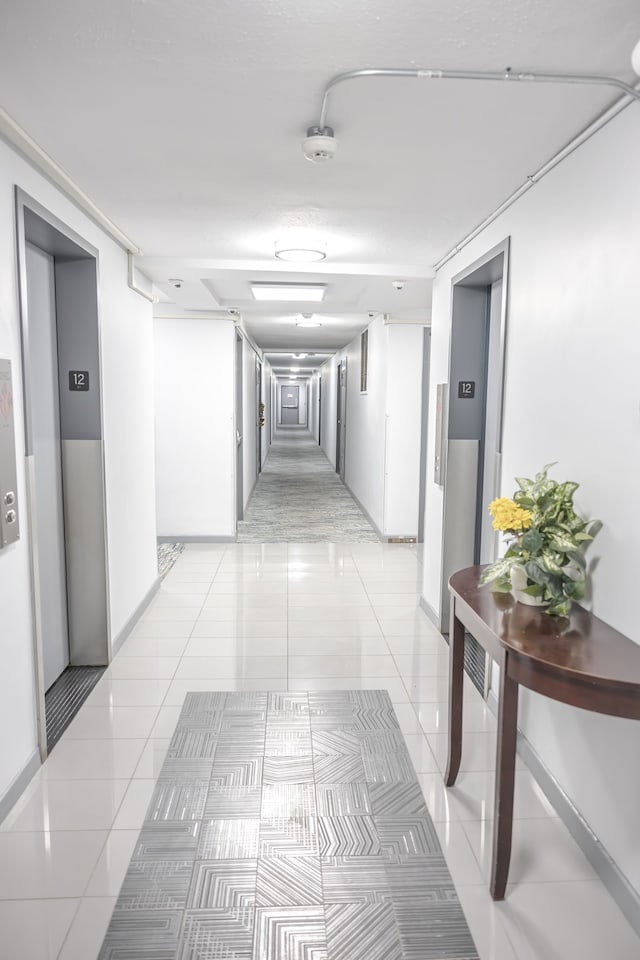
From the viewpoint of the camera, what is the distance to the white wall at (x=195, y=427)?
21.6 ft

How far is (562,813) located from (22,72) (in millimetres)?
3141

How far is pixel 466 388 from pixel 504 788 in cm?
268

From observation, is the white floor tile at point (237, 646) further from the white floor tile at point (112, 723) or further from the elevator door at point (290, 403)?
the elevator door at point (290, 403)

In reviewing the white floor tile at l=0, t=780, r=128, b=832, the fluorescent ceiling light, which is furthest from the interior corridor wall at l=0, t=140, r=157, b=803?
the fluorescent ceiling light

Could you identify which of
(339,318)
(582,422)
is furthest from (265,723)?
(339,318)

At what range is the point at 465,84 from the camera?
187cm

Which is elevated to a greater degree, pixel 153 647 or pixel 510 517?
pixel 510 517

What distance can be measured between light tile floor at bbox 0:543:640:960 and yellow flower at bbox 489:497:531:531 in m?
1.16

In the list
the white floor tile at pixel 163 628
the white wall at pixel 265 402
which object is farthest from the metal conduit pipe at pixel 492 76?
the white wall at pixel 265 402

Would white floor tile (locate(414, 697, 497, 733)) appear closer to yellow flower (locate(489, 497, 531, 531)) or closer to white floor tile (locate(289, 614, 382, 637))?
white floor tile (locate(289, 614, 382, 637))

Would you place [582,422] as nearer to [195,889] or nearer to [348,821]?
[348,821]

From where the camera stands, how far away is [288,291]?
5.22 metres

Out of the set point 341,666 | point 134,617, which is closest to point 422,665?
→ point 341,666

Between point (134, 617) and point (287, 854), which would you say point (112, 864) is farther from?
point (134, 617)
